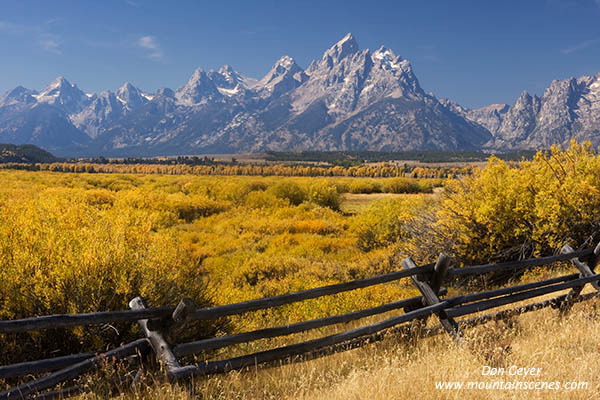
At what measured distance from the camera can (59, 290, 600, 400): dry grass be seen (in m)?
3.37

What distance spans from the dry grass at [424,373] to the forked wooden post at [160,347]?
171mm

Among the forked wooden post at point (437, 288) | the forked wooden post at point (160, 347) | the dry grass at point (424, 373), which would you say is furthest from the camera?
the forked wooden post at point (437, 288)

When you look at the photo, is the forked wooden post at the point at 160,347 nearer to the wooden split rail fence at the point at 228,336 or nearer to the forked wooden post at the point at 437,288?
the wooden split rail fence at the point at 228,336

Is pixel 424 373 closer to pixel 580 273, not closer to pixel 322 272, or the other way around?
pixel 580 273

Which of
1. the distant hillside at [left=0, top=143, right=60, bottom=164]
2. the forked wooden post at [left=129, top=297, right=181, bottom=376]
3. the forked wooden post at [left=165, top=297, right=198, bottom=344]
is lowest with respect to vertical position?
the forked wooden post at [left=129, top=297, right=181, bottom=376]

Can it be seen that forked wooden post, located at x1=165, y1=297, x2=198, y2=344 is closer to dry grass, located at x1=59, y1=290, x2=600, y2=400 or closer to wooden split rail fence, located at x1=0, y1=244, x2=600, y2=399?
wooden split rail fence, located at x1=0, y1=244, x2=600, y2=399

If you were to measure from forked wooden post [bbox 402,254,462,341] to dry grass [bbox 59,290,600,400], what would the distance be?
0.16 metres

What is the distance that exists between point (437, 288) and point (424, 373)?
208 cm

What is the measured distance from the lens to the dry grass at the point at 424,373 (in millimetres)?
3365

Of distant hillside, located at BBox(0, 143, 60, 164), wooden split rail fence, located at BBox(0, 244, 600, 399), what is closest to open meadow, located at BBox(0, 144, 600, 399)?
wooden split rail fence, located at BBox(0, 244, 600, 399)

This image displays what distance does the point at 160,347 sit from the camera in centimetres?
376

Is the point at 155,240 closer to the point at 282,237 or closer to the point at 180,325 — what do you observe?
the point at 180,325

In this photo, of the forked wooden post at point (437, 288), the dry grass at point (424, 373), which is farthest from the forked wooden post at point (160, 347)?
the forked wooden post at point (437, 288)

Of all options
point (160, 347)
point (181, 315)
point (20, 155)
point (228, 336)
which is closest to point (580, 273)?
point (228, 336)
